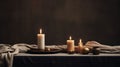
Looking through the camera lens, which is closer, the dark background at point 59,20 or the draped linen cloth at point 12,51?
the draped linen cloth at point 12,51

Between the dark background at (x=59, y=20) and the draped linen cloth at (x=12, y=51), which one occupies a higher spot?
the dark background at (x=59, y=20)

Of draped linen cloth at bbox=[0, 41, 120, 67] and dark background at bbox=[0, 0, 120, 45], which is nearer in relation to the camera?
draped linen cloth at bbox=[0, 41, 120, 67]

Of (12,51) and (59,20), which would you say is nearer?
(12,51)

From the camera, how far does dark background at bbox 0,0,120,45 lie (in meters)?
3.07

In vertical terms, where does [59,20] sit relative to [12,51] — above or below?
above

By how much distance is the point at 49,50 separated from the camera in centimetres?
207

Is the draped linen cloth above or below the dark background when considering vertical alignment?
below

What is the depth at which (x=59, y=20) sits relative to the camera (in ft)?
10.1

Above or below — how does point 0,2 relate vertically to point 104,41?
above

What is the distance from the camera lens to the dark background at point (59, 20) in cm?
307

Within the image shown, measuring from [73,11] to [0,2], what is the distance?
78 centimetres
